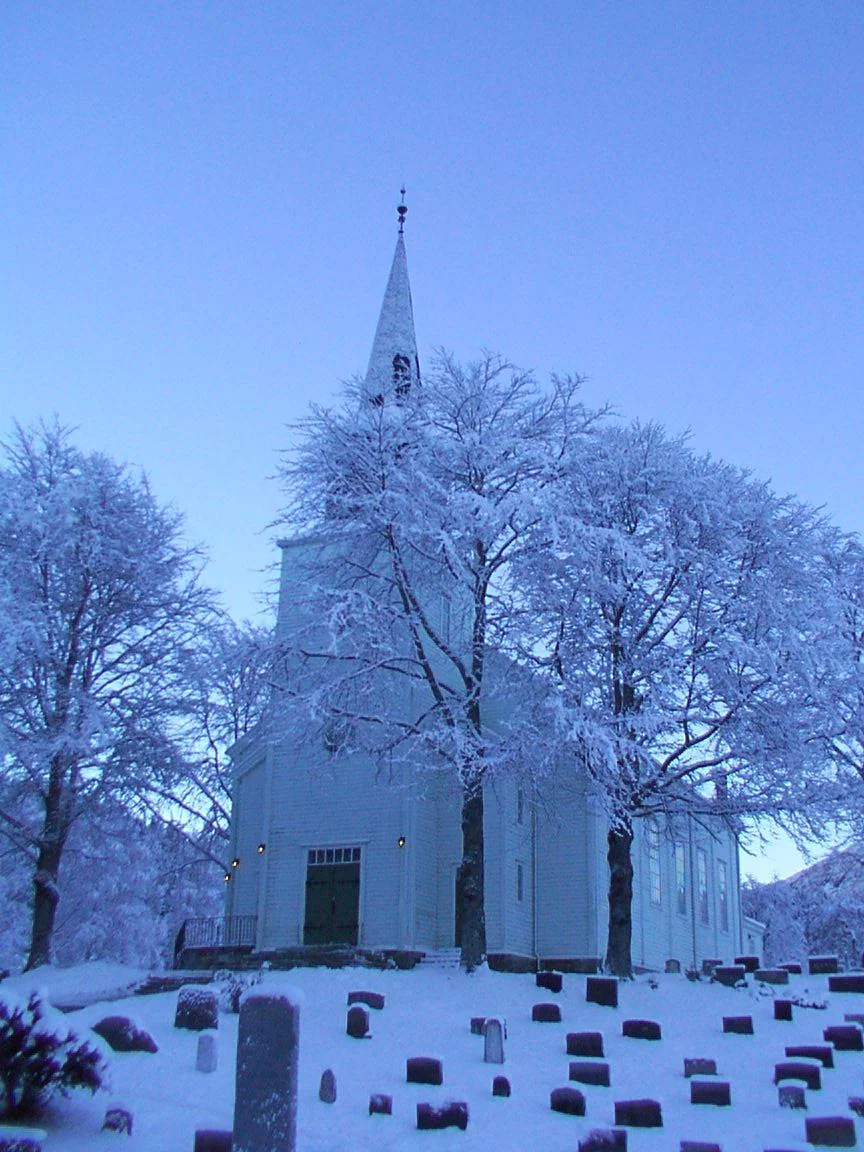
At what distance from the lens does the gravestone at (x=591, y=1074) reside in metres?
14.1

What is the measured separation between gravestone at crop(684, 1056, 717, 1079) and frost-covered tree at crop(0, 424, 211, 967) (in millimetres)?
14865

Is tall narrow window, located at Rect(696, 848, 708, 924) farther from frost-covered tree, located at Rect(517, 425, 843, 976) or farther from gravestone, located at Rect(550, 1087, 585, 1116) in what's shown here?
gravestone, located at Rect(550, 1087, 585, 1116)

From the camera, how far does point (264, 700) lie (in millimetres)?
26078

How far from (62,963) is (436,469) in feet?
98.9

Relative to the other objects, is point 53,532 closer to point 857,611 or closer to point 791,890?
point 857,611

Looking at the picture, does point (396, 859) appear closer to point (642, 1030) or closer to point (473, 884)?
point (473, 884)


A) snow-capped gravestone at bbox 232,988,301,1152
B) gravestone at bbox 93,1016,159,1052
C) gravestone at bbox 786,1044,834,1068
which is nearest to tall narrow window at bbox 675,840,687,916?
gravestone at bbox 786,1044,834,1068

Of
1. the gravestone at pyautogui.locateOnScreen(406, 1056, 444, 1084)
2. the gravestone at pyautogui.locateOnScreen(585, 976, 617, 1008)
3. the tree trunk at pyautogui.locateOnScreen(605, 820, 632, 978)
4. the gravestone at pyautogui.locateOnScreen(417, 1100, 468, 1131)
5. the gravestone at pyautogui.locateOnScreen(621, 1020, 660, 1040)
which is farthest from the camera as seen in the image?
the tree trunk at pyautogui.locateOnScreen(605, 820, 632, 978)

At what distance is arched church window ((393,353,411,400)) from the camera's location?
90.2ft

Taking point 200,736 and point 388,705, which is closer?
point 388,705

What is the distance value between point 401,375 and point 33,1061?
2076cm

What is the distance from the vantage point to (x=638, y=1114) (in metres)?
12.3

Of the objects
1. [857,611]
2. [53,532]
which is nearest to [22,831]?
[53,532]

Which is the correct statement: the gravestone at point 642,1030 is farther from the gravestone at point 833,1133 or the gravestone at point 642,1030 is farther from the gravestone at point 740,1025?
the gravestone at point 833,1133
